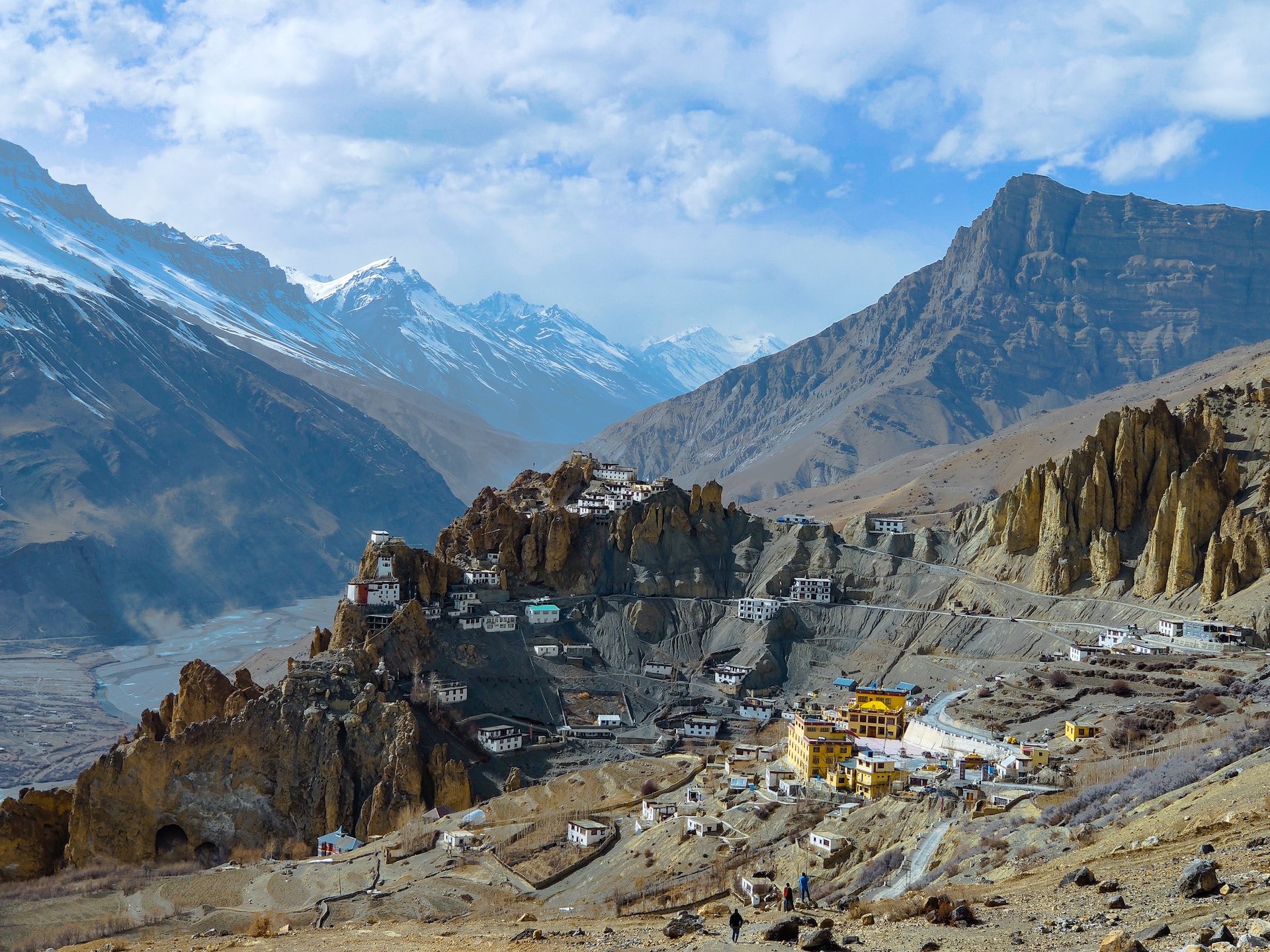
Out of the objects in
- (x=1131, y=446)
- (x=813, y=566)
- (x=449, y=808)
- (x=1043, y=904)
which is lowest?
(x=449, y=808)

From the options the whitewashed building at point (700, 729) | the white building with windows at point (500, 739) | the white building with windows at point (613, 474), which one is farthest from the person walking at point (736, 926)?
the white building with windows at point (613, 474)

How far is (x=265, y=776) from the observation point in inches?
3964

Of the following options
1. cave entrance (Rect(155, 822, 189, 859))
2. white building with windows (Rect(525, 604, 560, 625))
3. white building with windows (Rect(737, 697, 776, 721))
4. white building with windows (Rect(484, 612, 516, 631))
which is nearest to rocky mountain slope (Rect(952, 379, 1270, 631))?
white building with windows (Rect(737, 697, 776, 721))

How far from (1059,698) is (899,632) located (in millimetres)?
30227

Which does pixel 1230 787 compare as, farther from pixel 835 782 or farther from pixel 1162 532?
pixel 1162 532

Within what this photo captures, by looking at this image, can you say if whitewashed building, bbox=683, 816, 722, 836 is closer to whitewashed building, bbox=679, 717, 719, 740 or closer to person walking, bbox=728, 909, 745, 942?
whitewashed building, bbox=679, 717, 719, 740

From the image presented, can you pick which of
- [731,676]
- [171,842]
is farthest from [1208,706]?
[171,842]

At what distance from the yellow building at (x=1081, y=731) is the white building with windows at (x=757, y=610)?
152 ft

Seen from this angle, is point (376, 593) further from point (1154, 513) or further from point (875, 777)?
point (1154, 513)

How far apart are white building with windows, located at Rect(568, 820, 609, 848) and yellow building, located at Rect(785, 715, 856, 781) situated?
1260 cm

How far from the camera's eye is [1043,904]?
113 ft

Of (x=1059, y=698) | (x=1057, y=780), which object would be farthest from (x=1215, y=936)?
(x=1059, y=698)

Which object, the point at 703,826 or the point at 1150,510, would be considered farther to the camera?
the point at 1150,510

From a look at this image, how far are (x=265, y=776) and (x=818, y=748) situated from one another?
1708 inches
